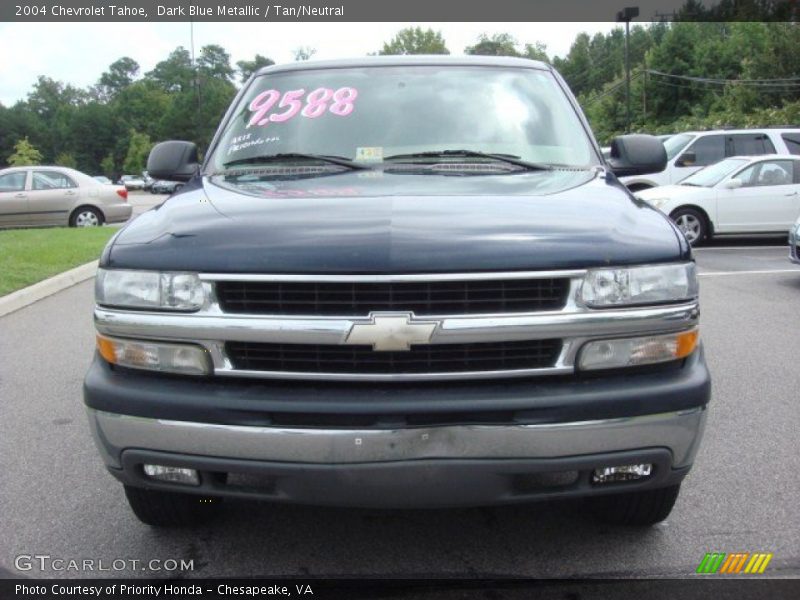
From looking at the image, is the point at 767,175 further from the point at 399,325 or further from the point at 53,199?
the point at 53,199

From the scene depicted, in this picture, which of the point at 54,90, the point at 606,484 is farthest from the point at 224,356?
the point at 54,90

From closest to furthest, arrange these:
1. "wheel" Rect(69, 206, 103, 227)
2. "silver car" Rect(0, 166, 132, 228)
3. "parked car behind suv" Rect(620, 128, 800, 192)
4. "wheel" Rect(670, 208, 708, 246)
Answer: "wheel" Rect(670, 208, 708, 246) → "parked car behind suv" Rect(620, 128, 800, 192) → "silver car" Rect(0, 166, 132, 228) → "wheel" Rect(69, 206, 103, 227)

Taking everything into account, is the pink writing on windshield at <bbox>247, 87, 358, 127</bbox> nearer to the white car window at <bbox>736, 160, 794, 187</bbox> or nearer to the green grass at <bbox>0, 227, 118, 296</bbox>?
the green grass at <bbox>0, 227, 118, 296</bbox>

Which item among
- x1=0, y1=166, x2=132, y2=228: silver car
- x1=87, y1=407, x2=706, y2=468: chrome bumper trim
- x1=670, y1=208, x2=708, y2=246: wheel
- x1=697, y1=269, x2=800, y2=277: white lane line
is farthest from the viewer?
x1=0, y1=166, x2=132, y2=228: silver car

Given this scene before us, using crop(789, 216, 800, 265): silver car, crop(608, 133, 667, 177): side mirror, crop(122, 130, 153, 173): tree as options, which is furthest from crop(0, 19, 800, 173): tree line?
crop(608, 133, 667, 177): side mirror

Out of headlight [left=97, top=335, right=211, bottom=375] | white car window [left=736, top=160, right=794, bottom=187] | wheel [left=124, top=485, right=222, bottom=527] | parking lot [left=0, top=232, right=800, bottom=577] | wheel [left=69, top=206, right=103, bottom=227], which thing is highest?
headlight [left=97, top=335, right=211, bottom=375]

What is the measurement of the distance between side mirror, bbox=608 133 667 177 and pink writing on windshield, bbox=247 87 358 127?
133cm

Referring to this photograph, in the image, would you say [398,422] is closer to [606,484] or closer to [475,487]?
[475,487]

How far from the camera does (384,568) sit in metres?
3.11

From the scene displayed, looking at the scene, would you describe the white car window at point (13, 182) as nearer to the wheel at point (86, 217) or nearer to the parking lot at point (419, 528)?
the wheel at point (86, 217)

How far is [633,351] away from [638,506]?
79 cm

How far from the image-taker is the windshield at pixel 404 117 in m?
3.94

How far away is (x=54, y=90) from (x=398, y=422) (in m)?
137

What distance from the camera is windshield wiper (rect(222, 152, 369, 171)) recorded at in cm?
377
